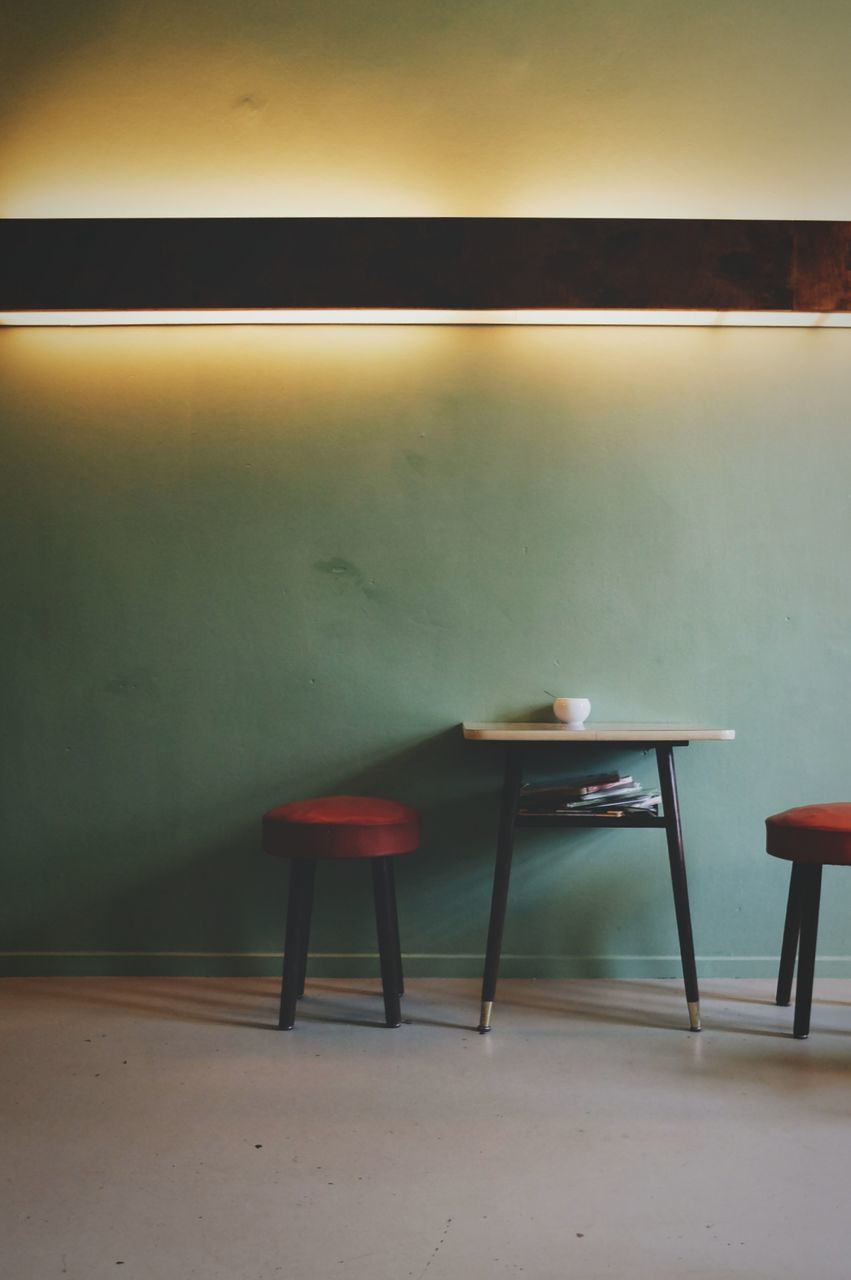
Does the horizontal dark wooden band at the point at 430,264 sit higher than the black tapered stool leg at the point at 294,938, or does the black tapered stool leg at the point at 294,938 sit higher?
the horizontal dark wooden band at the point at 430,264

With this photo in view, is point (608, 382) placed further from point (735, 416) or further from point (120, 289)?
point (120, 289)

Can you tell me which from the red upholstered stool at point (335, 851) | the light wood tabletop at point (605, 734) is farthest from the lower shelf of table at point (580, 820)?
the red upholstered stool at point (335, 851)

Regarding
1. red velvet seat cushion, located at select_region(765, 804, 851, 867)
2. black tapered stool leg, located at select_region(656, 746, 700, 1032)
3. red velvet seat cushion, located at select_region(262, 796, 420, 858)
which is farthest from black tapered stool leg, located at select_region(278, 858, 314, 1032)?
red velvet seat cushion, located at select_region(765, 804, 851, 867)

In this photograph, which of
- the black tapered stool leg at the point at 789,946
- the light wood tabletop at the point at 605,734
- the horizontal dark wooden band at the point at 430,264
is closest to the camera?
the light wood tabletop at the point at 605,734

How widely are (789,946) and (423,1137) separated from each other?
1485mm

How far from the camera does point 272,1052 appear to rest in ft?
8.93

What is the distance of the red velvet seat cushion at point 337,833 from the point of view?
2.84 metres

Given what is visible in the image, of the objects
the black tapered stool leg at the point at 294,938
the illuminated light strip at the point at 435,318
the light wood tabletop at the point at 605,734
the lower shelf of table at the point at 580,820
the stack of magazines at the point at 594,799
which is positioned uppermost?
the illuminated light strip at the point at 435,318

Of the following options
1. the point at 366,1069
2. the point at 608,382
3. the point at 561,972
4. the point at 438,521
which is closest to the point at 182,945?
the point at 366,1069

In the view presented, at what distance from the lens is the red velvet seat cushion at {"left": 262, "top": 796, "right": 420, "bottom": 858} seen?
2844 millimetres

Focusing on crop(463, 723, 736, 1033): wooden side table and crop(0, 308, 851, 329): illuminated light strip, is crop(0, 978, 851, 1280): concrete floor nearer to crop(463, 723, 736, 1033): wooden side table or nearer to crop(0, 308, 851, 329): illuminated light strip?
crop(463, 723, 736, 1033): wooden side table

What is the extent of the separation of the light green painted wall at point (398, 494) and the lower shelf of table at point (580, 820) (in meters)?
0.48

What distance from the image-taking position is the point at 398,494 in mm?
3488

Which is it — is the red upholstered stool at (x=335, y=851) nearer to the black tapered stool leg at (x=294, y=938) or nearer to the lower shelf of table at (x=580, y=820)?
the black tapered stool leg at (x=294, y=938)
